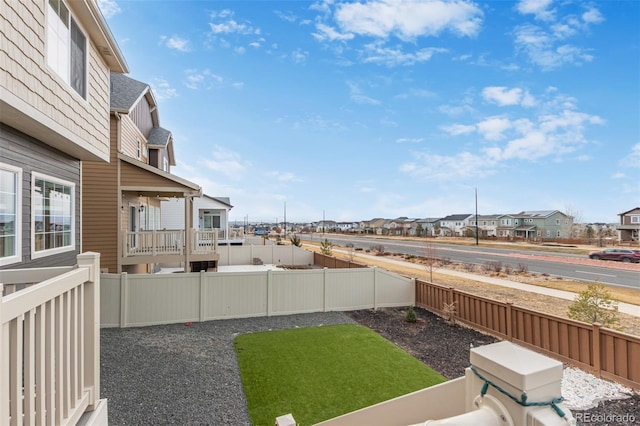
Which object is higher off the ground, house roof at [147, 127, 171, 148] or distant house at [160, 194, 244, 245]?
house roof at [147, 127, 171, 148]

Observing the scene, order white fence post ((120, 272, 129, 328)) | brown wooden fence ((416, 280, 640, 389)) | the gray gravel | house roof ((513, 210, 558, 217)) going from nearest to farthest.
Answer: the gray gravel → brown wooden fence ((416, 280, 640, 389)) → white fence post ((120, 272, 129, 328)) → house roof ((513, 210, 558, 217))

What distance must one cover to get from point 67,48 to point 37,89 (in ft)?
5.08

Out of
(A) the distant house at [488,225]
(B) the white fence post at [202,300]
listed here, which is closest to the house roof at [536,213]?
(A) the distant house at [488,225]

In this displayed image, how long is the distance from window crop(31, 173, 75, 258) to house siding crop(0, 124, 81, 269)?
0.12m

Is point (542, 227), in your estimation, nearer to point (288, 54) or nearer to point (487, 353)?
point (288, 54)

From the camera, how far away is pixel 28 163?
5.36 m

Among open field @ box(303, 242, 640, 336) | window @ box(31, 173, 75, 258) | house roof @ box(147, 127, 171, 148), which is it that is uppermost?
house roof @ box(147, 127, 171, 148)

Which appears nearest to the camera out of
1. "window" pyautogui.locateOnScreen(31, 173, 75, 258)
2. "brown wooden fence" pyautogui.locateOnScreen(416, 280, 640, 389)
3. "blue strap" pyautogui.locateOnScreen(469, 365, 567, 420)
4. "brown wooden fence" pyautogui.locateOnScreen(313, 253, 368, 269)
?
"blue strap" pyautogui.locateOnScreen(469, 365, 567, 420)

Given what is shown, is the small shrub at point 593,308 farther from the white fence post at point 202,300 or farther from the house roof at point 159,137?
the house roof at point 159,137

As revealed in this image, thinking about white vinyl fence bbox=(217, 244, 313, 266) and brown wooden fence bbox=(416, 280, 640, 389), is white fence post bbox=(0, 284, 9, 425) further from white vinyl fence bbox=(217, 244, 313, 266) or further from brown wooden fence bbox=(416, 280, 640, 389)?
white vinyl fence bbox=(217, 244, 313, 266)

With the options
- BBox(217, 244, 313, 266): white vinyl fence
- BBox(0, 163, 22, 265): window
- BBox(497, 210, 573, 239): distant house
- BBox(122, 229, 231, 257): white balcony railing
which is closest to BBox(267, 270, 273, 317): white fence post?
BBox(122, 229, 231, 257): white balcony railing

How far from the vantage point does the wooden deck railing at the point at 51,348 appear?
5.03 ft

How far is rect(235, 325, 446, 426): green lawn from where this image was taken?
4.70 meters

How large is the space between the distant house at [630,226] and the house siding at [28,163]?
70.2 metres
